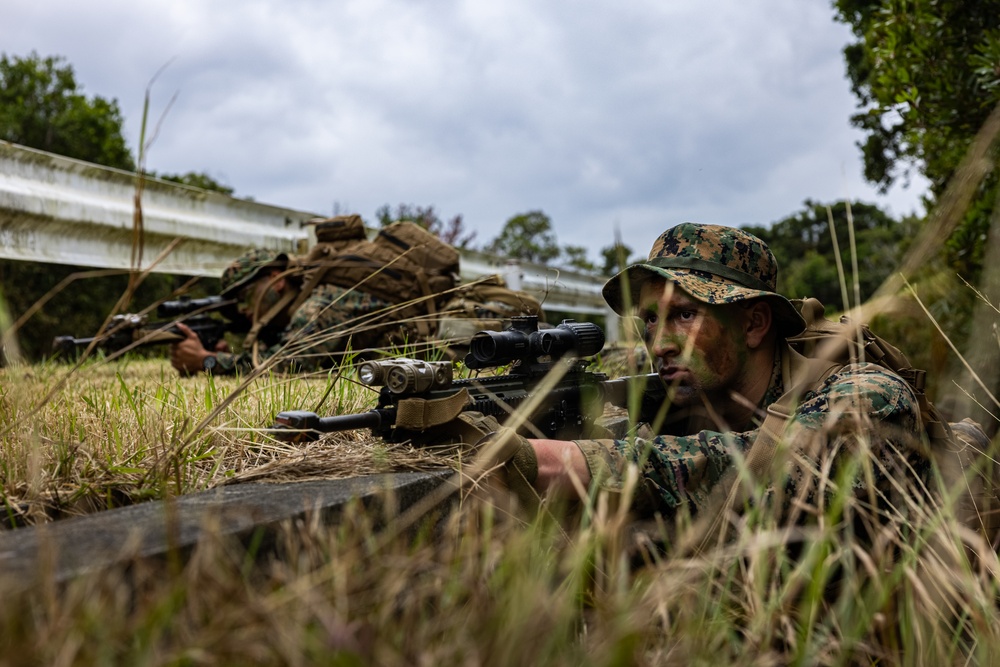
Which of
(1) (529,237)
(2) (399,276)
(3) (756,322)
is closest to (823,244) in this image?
(1) (529,237)

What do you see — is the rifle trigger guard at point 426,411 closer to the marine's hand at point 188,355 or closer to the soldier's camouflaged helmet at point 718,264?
the soldier's camouflaged helmet at point 718,264

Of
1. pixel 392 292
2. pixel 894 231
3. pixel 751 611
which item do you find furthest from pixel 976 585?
pixel 894 231

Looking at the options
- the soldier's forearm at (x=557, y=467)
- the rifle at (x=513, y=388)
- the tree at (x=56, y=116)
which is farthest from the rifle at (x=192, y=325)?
the tree at (x=56, y=116)

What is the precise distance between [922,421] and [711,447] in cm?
74

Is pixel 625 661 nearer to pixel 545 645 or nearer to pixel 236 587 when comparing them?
pixel 545 645

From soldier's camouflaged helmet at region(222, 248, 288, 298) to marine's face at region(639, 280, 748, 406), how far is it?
3.66 meters

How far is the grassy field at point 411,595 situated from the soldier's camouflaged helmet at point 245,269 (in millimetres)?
3663

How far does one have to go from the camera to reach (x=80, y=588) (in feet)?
3.28

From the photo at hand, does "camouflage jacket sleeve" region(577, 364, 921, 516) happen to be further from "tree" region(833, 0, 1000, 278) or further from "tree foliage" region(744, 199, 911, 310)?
"tree foliage" region(744, 199, 911, 310)

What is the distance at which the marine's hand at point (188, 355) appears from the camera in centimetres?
536

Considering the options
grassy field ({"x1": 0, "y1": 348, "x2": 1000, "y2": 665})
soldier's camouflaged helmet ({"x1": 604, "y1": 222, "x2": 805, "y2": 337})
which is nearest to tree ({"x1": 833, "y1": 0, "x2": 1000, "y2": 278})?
soldier's camouflaged helmet ({"x1": 604, "y1": 222, "x2": 805, "y2": 337})

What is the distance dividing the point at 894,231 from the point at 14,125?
71.3 feet

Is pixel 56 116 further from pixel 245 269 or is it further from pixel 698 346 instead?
pixel 698 346

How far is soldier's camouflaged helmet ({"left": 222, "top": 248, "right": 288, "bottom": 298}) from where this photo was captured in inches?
227
